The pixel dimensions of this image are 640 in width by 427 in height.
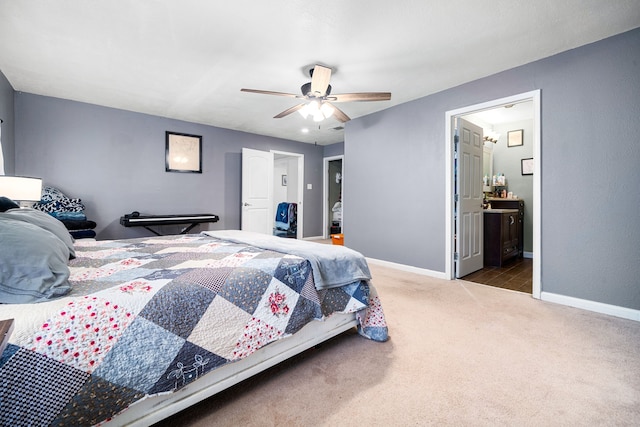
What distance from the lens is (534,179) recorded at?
2.83m

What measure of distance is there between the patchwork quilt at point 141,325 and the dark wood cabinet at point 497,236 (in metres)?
3.31

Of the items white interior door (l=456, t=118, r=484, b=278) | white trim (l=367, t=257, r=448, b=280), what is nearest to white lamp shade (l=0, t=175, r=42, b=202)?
white trim (l=367, t=257, r=448, b=280)

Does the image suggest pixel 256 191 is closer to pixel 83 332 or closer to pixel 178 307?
pixel 178 307

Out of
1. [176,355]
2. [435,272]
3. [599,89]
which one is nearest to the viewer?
[176,355]

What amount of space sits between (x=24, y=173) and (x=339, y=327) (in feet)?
14.7

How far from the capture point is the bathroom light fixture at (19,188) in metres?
2.16

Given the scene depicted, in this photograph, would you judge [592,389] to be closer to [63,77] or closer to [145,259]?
[145,259]

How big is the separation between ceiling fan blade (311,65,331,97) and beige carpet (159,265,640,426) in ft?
7.17

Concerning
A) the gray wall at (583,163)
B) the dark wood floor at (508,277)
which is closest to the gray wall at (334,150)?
the gray wall at (583,163)

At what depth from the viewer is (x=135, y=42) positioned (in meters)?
2.48

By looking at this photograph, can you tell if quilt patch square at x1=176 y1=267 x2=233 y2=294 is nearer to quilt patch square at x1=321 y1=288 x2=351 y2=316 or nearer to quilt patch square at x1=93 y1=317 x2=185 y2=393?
quilt patch square at x1=93 y1=317 x2=185 y2=393

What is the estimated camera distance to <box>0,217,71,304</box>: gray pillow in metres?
0.95

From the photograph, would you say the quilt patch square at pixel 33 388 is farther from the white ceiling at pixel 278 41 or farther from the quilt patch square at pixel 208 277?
the white ceiling at pixel 278 41

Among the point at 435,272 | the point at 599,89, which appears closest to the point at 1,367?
the point at 435,272
